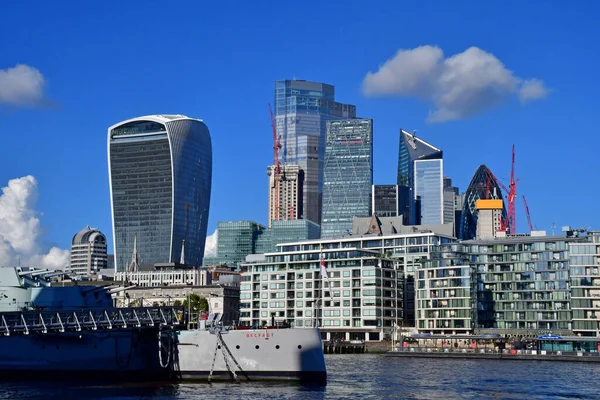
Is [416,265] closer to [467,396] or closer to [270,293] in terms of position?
[270,293]

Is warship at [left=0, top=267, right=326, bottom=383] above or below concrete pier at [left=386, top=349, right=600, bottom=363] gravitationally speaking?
above

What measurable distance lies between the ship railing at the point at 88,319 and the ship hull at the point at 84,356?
1490mm

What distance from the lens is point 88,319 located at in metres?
82.0

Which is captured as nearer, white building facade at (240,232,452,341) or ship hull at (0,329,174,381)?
ship hull at (0,329,174,381)

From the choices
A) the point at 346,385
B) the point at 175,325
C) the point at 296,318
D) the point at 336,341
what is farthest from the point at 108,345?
the point at 296,318

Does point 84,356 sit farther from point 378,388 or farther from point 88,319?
point 378,388

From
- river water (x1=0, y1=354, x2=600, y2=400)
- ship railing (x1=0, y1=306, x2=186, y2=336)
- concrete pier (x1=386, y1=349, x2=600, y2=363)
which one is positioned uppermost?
ship railing (x1=0, y1=306, x2=186, y2=336)

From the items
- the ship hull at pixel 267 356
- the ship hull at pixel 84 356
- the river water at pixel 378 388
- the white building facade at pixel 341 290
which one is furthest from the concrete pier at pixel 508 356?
the ship hull at pixel 84 356

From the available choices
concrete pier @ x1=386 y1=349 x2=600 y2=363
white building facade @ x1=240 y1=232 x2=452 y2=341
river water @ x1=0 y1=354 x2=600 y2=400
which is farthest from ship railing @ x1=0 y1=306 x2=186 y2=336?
white building facade @ x1=240 y1=232 x2=452 y2=341

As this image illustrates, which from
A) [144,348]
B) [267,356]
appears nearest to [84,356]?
[144,348]

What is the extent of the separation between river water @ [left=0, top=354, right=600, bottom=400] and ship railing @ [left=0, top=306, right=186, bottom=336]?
5154 millimetres

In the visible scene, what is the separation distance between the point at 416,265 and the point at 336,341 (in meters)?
31.7

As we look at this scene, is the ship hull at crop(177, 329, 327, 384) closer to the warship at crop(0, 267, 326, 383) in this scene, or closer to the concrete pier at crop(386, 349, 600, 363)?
the warship at crop(0, 267, 326, 383)

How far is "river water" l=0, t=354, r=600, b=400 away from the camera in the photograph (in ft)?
230
